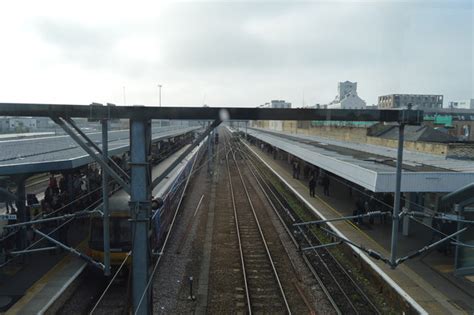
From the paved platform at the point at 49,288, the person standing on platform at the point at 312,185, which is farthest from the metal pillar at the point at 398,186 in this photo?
the person standing on platform at the point at 312,185

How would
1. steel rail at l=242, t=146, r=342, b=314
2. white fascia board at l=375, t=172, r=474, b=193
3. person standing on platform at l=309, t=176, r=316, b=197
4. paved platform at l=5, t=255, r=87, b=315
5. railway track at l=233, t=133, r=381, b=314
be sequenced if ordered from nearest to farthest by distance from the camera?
paved platform at l=5, t=255, r=87, b=315 < railway track at l=233, t=133, r=381, b=314 < steel rail at l=242, t=146, r=342, b=314 < white fascia board at l=375, t=172, r=474, b=193 < person standing on platform at l=309, t=176, r=316, b=197

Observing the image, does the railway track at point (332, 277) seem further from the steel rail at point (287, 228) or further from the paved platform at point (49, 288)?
the paved platform at point (49, 288)

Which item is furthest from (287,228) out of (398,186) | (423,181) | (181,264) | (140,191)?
(140,191)

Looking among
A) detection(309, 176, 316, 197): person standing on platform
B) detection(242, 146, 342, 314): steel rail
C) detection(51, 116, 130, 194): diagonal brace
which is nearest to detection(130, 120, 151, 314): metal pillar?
detection(51, 116, 130, 194): diagonal brace

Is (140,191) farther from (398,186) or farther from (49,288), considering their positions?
(49,288)

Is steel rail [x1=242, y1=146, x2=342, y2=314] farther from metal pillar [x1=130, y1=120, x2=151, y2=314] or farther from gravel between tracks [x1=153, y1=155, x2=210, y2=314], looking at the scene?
metal pillar [x1=130, y1=120, x2=151, y2=314]

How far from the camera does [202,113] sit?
4.70 meters

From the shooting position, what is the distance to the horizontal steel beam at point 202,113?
431cm

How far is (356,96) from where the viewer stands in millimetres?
52000

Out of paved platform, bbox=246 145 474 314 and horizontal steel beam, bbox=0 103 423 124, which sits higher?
horizontal steel beam, bbox=0 103 423 124

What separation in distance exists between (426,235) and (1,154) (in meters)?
12.1

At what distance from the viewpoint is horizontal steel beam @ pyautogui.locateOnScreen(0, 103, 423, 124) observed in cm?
431

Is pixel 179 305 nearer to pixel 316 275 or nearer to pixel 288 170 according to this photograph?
pixel 316 275

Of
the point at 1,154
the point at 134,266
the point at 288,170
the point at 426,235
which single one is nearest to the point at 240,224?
the point at 426,235
